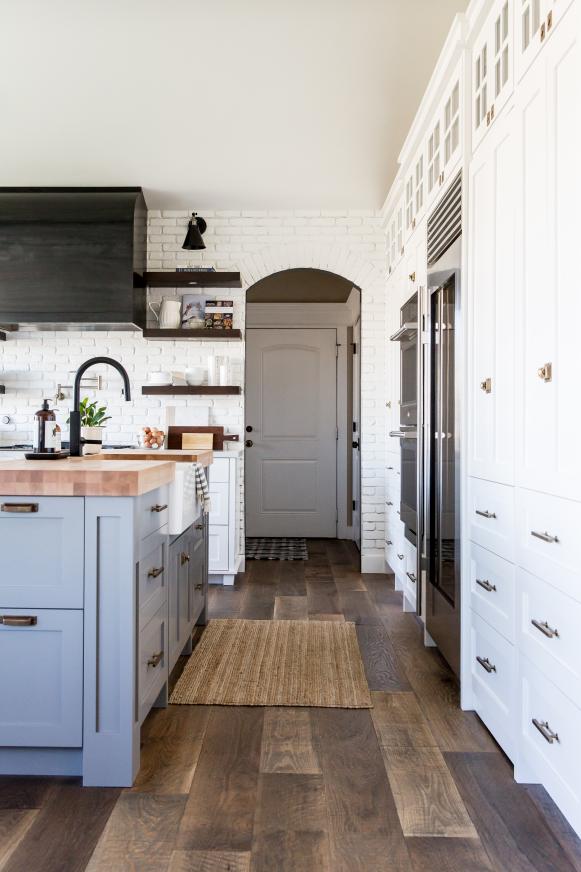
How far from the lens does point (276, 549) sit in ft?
18.4

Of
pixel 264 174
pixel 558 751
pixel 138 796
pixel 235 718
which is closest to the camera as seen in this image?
pixel 558 751

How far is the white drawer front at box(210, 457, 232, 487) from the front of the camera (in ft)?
13.8

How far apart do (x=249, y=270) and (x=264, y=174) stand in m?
0.73

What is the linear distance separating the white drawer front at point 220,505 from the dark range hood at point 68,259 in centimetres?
129

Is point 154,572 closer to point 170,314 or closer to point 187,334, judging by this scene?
point 187,334

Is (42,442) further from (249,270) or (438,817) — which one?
(249,270)

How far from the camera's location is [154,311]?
183 inches

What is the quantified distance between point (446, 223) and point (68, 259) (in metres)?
2.70

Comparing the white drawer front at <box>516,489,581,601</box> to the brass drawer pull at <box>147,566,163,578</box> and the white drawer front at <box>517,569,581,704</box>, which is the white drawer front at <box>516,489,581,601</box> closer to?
the white drawer front at <box>517,569,581,704</box>

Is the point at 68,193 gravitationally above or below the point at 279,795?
above

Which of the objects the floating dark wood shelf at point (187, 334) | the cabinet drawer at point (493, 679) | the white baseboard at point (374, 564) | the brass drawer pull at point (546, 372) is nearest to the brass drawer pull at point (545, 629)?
the cabinet drawer at point (493, 679)

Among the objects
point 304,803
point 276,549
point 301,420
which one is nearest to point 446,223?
point 304,803

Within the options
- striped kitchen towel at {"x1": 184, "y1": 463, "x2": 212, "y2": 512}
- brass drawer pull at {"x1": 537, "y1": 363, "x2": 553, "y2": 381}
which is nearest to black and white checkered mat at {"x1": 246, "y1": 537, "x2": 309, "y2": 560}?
striped kitchen towel at {"x1": 184, "y1": 463, "x2": 212, "y2": 512}

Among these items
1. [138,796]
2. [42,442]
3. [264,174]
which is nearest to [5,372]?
[264,174]
